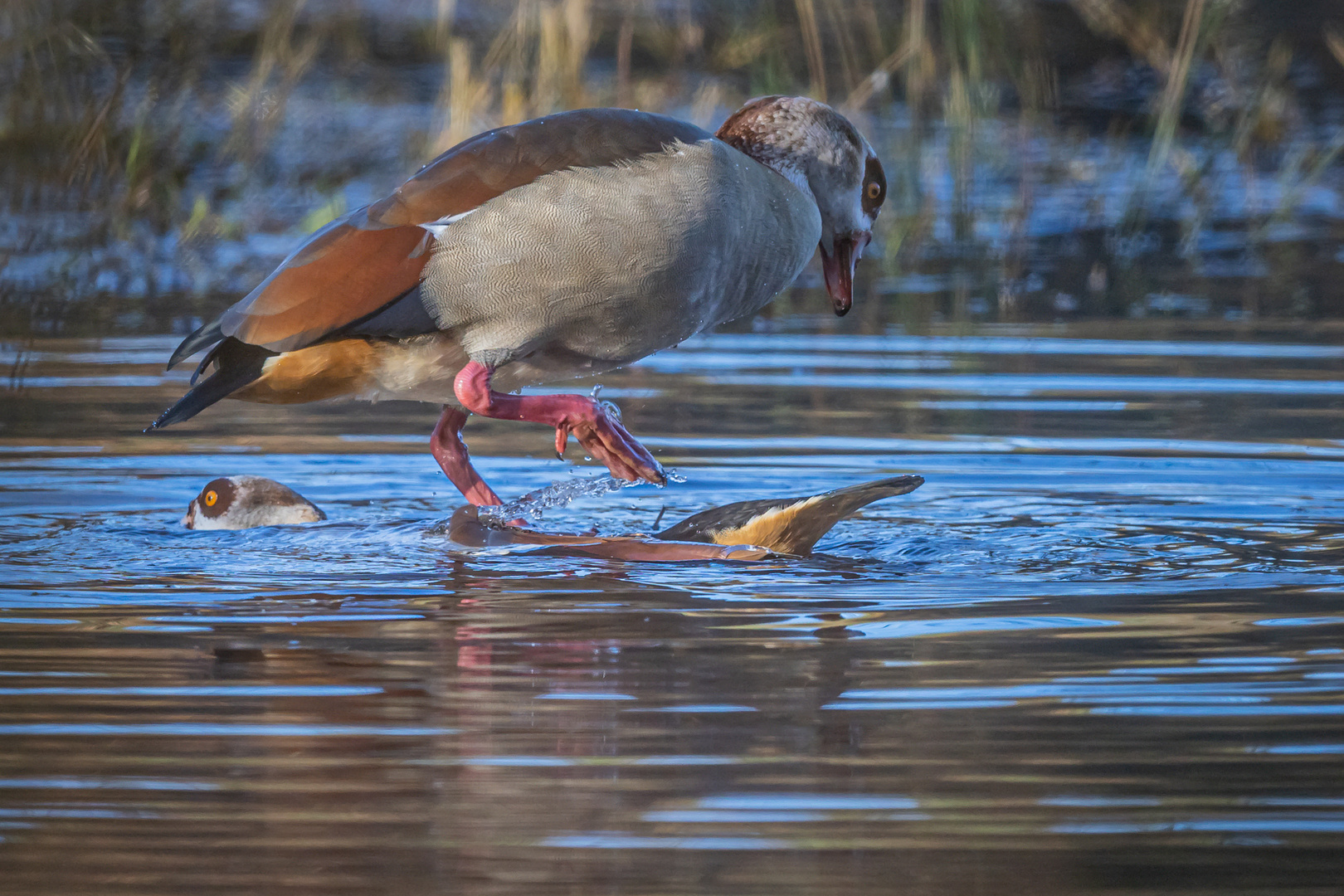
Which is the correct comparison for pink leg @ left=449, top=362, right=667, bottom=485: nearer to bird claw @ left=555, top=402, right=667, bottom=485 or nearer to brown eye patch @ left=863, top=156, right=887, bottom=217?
bird claw @ left=555, top=402, right=667, bottom=485

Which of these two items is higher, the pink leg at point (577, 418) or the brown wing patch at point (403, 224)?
the brown wing patch at point (403, 224)

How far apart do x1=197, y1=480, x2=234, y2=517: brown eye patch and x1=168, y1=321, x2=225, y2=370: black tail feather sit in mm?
487

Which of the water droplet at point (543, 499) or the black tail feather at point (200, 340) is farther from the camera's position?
the water droplet at point (543, 499)

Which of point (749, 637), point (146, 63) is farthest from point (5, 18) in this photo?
point (749, 637)

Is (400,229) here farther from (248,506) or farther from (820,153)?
(820,153)

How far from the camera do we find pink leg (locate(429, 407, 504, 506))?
6098 mm

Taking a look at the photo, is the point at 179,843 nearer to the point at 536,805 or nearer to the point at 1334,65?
the point at 536,805

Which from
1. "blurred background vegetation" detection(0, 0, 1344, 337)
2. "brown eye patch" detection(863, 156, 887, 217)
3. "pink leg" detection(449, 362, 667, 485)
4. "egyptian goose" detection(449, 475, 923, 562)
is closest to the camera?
"egyptian goose" detection(449, 475, 923, 562)

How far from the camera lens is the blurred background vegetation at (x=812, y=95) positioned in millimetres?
10273

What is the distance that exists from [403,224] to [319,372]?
20.9 inches

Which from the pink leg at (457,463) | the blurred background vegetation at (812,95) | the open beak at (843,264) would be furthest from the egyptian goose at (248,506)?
the blurred background vegetation at (812,95)

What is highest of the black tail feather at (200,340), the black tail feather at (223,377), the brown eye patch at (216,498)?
the black tail feather at (200,340)

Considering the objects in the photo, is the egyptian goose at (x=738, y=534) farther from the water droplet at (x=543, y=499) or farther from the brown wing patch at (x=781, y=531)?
the water droplet at (x=543, y=499)

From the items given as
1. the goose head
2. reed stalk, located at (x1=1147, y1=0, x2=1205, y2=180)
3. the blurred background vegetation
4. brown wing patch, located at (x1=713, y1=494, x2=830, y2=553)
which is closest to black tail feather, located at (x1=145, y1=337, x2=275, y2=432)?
brown wing patch, located at (x1=713, y1=494, x2=830, y2=553)
